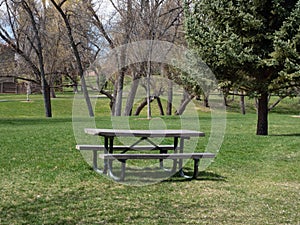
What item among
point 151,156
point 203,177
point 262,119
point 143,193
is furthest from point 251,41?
point 143,193

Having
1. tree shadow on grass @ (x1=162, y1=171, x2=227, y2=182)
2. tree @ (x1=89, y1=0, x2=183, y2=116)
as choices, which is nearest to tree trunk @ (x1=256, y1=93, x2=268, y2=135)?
tree shadow on grass @ (x1=162, y1=171, x2=227, y2=182)

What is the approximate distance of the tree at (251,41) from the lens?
13164mm

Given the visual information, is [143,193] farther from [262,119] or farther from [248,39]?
[262,119]

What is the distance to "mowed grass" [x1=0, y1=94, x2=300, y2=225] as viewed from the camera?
5.35 metres

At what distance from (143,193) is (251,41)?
8.73 metres

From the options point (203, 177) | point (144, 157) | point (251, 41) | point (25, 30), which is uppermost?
point (25, 30)

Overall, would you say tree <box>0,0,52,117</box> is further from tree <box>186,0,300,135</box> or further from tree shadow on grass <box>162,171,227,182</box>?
tree shadow on grass <box>162,171,227,182</box>

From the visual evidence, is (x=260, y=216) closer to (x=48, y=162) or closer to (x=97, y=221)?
(x=97, y=221)

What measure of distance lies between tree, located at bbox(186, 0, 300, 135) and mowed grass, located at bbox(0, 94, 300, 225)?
3.46 m

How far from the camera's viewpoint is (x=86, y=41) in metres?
31.0

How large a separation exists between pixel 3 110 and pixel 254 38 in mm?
29996

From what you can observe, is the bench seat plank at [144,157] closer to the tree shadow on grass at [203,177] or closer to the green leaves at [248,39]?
the tree shadow on grass at [203,177]

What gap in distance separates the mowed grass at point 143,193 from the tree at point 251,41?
3.46m

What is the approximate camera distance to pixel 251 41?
14070 millimetres
